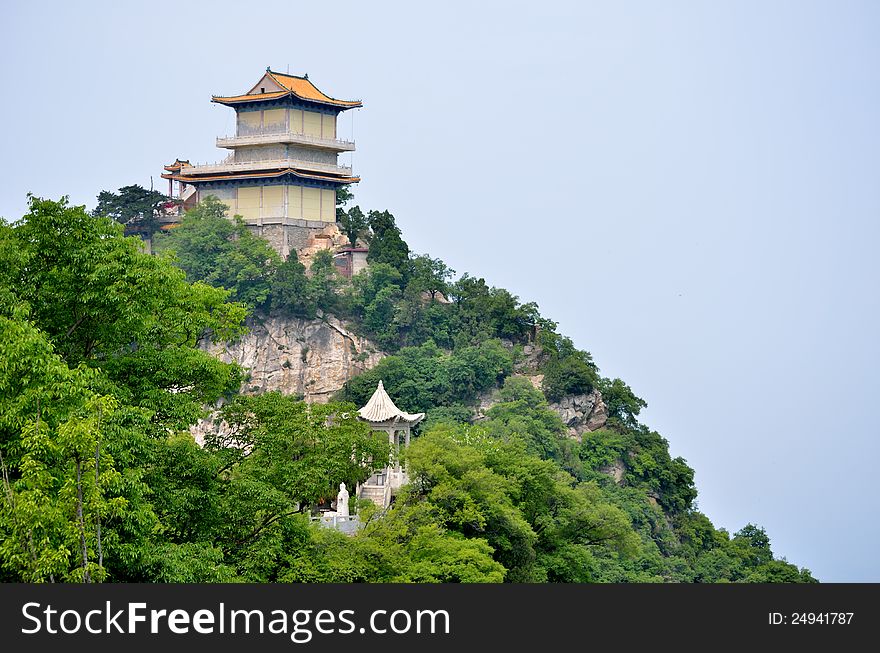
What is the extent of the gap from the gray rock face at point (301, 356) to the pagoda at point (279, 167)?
2.83 m

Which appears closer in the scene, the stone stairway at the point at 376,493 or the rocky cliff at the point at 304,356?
the stone stairway at the point at 376,493

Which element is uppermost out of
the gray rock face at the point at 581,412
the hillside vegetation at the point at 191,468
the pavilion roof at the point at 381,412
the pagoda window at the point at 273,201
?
the pagoda window at the point at 273,201

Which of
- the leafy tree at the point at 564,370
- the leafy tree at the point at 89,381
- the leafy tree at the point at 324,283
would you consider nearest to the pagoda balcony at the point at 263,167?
the leafy tree at the point at 324,283

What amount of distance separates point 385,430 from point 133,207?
1871cm

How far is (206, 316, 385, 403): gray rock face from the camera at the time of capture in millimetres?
51438

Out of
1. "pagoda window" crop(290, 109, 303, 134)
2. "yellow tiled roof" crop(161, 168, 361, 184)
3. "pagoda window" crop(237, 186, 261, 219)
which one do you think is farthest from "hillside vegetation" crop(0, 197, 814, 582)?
"pagoda window" crop(290, 109, 303, 134)

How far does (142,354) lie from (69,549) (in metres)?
5.38

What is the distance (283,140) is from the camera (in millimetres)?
53188

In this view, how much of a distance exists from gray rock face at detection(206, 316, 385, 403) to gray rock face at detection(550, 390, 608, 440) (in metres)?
6.02

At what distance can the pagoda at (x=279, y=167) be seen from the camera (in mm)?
53312

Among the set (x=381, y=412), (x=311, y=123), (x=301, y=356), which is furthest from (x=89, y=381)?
(x=311, y=123)

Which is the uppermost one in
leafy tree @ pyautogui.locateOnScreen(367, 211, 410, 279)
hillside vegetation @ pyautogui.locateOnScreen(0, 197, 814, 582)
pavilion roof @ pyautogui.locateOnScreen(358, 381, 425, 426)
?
leafy tree @ pyautogui.locateOnScreen(367, 211, 410, 279)

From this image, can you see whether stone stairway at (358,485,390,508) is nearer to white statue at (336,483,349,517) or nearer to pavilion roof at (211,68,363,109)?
white statue at (336,483,349,517)

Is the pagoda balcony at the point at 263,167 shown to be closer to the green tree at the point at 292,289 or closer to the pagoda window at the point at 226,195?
the pagoda window at the point at 226,195
